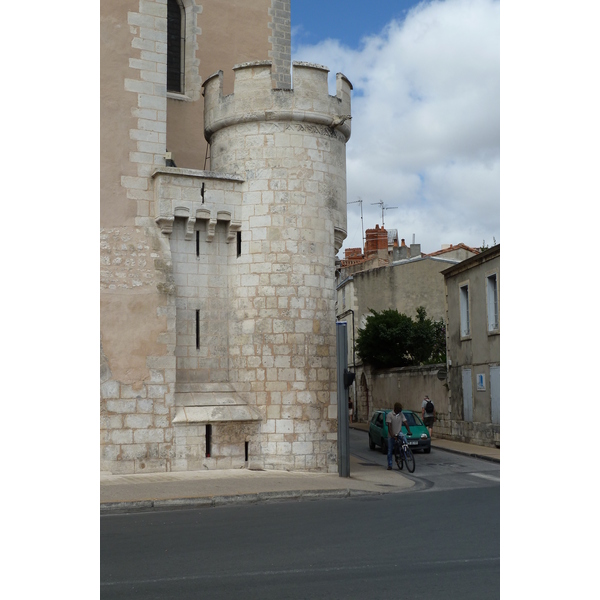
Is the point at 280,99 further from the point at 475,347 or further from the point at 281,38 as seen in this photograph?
the point at 475,347

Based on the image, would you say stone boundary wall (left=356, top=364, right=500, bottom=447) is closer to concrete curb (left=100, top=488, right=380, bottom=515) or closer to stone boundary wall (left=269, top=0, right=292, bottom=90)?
concrete curb (left=100, top=488, right=380, bottom=515)

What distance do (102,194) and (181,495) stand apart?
5.65m

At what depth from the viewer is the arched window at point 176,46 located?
1764 cm

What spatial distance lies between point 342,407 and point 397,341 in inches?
818

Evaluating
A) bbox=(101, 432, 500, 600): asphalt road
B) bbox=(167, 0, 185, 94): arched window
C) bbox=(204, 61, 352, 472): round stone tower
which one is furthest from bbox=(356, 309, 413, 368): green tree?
bbox=(101, 432, 500, 600): asphalt road

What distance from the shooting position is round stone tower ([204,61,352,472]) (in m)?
14.0

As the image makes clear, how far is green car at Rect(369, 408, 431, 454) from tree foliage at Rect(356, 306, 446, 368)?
1277 cm

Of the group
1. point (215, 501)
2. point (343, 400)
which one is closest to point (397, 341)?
point (343, 400)

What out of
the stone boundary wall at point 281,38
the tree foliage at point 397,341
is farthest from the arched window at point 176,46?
the tree foliage at point 397,341

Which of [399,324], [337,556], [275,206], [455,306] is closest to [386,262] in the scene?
[399,324]

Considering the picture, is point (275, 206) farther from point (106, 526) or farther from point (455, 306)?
point (455, 306)

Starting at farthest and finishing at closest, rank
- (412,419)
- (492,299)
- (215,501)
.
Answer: (492,299) < (412,419) < (215,501)

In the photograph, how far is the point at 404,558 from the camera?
→ 6844 mm

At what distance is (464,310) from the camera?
24328mm
